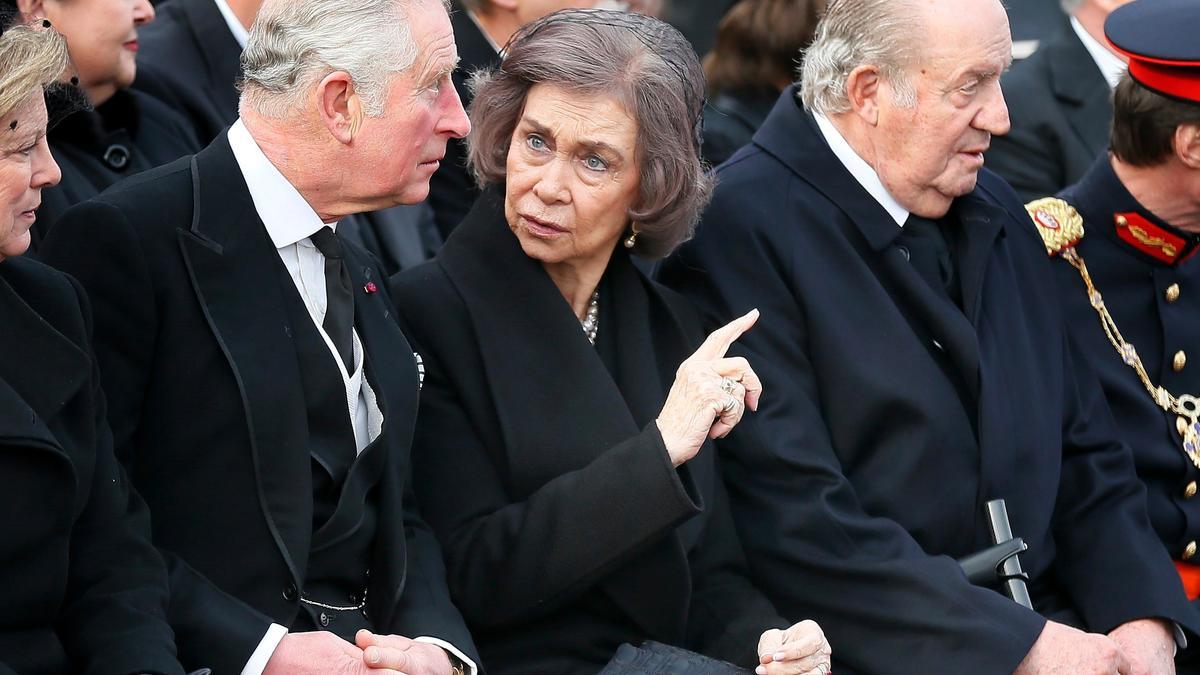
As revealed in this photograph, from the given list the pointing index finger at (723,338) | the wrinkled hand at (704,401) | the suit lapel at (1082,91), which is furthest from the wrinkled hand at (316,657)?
the suit lapel at (1082,91)

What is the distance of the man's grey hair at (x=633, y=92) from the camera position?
362 centimetres

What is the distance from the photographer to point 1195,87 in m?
4.19

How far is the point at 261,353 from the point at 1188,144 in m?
2.50

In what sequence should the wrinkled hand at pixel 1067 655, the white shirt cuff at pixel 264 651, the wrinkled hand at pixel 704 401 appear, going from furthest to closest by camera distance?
the wrinkled hand at pixel 1067 655
the wrinkled hand at pixel 704 401
the white shirt cuff at pixel 264 651

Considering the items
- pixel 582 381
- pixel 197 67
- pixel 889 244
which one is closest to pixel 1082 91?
pixel 889 244

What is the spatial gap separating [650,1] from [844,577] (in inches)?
141

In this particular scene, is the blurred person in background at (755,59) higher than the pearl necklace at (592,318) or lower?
lower

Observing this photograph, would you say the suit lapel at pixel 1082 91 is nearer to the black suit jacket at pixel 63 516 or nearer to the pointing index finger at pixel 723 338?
the pointing index finger at pixel 723 338

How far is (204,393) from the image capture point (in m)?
3.04

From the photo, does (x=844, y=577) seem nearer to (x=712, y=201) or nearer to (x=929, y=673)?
(x=929, y=673)

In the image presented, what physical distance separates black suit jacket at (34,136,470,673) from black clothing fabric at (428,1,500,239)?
208cm

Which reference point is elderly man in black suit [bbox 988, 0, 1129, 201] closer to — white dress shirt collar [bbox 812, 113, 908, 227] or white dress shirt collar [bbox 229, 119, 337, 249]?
white dress shirt collar [bbox 812, 113, 908, 227]

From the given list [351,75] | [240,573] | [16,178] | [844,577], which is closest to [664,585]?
[844,577]

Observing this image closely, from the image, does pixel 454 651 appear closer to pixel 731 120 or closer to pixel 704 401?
pixel 704 401
